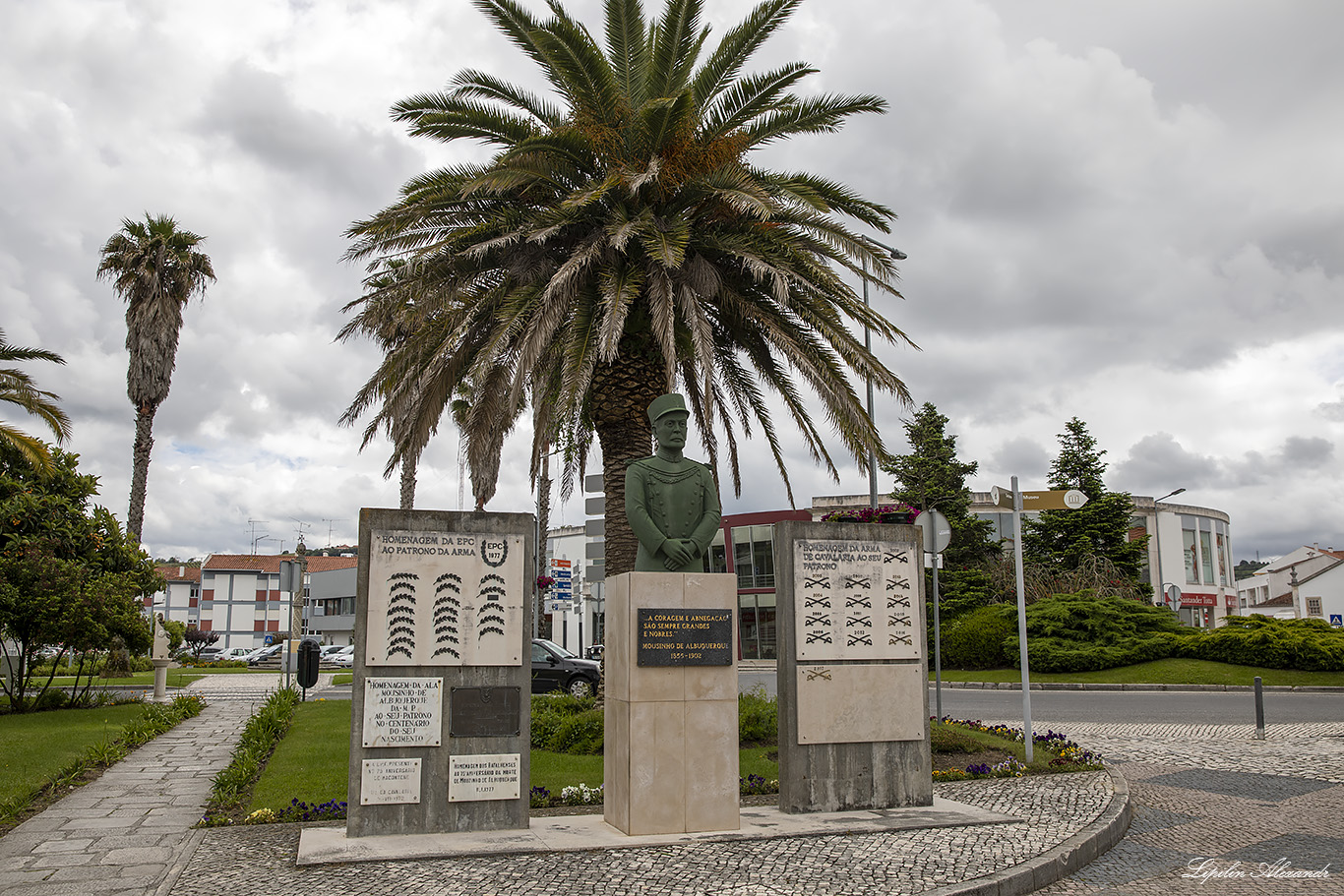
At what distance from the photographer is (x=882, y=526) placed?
846cm

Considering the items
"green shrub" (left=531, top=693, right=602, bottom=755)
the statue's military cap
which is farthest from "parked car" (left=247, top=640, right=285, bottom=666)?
the statue's military cap

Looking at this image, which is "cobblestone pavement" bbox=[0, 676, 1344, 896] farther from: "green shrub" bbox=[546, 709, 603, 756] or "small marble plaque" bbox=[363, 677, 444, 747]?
"green shrub" bbox=[546, 709, 603, 756]

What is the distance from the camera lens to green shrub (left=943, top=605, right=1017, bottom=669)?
2802cm

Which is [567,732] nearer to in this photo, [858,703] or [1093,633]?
[858,703]

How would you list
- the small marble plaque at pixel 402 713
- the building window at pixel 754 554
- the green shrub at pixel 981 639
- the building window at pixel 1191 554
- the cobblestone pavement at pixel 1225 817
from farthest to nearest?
the building window at pixel 1191 554
the building window at pixel 754 554
the green shrub at pixel 981 639
the small marble plaque at pixel 402 713
the cobblestone pavement at pixel 1225 817

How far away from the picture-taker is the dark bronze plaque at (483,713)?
7.09 metres

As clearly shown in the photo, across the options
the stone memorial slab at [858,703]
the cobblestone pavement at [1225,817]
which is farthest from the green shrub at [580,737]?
the cobblestone pavement at [1225,817]

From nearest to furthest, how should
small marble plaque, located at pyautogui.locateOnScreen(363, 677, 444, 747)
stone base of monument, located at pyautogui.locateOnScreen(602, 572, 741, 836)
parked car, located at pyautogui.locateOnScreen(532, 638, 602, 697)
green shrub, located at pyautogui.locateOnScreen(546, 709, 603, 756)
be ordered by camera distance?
small marble plaque, located at pyautogui.locateOnScreen(363, 677, 444, 747), stone base of monument, located at pyautogui.locateOnScreen(602, 572, 741, 836), green shrub, located at pyautogui.locateOnScreen(546, 709, 603, 756), parked car, located at pyautogui.locateOnScreen(532, 638, 602, 697)

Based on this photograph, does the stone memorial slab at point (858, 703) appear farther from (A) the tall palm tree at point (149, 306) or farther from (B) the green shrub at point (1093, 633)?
(A) the tall palm tree at point (149, 306)

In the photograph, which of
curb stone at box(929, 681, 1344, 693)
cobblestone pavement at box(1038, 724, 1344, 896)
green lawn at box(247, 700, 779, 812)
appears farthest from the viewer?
curb stone at box(929, 681, 1344, 693)

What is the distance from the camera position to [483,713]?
7.14m

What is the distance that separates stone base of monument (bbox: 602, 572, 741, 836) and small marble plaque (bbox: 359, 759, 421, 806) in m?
1.46

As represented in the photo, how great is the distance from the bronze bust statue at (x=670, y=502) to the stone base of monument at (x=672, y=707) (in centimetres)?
31

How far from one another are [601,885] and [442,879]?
0.95m
